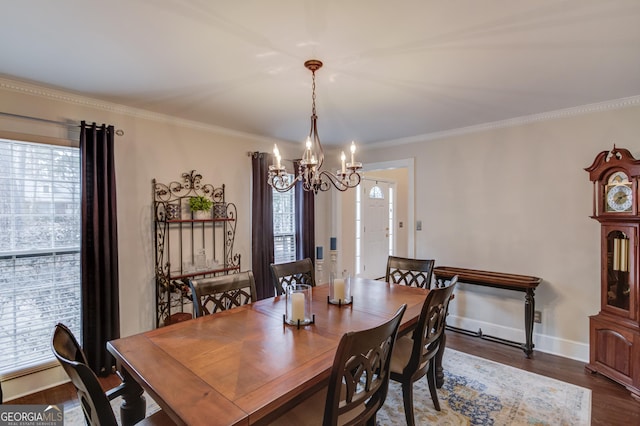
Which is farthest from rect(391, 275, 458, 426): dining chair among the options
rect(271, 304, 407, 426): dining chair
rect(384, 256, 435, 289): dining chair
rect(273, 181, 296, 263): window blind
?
rect(273, 181, 296, 263): window blind

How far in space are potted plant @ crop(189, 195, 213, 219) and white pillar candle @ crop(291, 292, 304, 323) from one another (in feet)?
6.42

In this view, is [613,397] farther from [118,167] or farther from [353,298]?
[118,167]

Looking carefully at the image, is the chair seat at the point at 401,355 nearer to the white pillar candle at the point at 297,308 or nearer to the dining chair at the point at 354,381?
the dining chair at the point at 354,381

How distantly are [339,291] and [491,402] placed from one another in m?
1.46

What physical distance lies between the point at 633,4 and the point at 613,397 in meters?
2.71

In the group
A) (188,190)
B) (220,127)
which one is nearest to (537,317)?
(188,190)

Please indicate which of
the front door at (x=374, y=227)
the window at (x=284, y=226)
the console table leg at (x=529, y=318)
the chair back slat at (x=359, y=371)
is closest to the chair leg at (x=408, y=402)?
the chair back slat at (x=359, y=371)

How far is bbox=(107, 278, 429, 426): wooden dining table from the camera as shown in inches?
43.0

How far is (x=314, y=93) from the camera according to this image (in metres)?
2.61

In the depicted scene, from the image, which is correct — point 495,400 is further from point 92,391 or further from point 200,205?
point 200,205

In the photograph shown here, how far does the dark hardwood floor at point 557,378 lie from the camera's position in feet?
7.19

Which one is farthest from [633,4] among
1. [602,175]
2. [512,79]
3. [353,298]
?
[353,298]

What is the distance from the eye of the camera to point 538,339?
128 inches

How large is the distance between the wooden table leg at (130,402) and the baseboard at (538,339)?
137 inches
